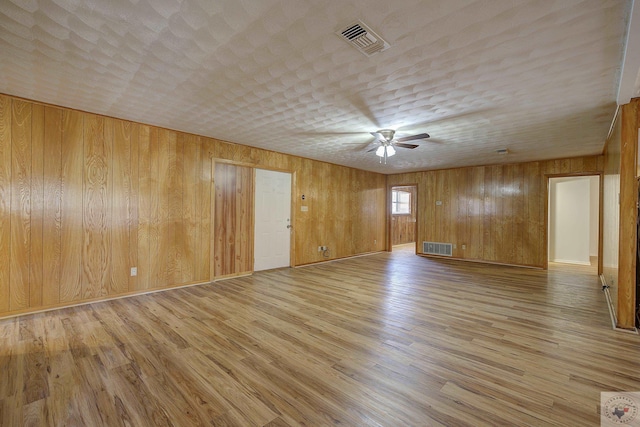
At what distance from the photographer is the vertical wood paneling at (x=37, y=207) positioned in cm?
335

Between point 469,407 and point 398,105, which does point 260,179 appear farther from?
→ point 469,407

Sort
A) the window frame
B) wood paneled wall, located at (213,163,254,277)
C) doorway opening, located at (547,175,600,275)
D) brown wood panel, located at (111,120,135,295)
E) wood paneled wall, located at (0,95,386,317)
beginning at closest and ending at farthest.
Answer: wood paneled wall, located at (0,95,386,317), brown wood panel, located at (111,120,135,295), wood paneled wall, located at (213,163,254,277), doorway opening, located at (547,175,600,275), the window frame

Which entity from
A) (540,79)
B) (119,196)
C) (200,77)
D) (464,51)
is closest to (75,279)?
(119,196)

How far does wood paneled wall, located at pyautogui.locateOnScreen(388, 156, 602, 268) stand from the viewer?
6.50 metres

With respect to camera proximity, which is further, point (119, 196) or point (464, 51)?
point (119, 196)

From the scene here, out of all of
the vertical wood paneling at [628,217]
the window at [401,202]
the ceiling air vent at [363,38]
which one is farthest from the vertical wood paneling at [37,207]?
the window at [401,202]

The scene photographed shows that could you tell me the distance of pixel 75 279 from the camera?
3631 millimetres

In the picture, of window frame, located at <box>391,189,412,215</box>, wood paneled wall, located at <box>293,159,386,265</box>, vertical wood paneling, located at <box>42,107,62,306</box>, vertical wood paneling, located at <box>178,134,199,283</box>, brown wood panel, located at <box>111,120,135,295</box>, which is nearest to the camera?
vertical wood paneling, located at <box>42,107,62,306</box>

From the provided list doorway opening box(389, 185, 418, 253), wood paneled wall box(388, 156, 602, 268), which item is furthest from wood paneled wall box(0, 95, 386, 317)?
doorway opening box(389, 185, 418, 253)

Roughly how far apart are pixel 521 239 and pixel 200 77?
7.61 meters

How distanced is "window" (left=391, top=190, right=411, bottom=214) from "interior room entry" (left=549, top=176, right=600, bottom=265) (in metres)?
5.09

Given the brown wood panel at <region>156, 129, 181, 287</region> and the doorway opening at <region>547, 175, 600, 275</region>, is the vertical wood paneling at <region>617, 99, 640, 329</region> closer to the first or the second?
the doorway opening at <region>547, 175, 600, 275</region>

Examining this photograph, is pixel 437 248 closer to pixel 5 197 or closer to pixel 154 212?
pixel 154 212

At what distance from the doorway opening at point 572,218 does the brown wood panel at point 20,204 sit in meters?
10.0
